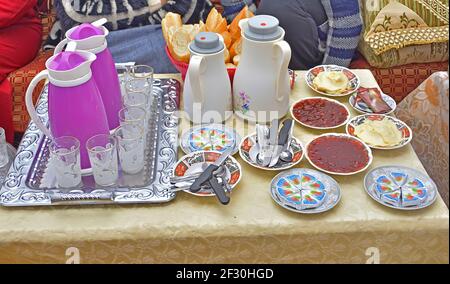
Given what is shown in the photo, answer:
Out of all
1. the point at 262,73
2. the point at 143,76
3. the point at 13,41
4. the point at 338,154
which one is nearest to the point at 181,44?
the point at 143,76

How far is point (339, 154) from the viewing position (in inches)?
44.4

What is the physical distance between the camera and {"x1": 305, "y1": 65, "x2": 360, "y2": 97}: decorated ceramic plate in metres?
1.33

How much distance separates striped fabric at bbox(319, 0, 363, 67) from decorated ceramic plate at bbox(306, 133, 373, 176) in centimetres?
→ 66

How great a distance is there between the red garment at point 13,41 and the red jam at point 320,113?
3.60 feet

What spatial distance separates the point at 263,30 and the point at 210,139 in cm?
26

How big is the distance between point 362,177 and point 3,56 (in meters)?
1.39

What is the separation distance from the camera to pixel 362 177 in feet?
3.52

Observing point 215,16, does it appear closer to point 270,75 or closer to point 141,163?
point 270,75

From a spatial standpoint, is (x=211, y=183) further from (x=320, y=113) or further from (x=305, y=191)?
(x=320, y=113)

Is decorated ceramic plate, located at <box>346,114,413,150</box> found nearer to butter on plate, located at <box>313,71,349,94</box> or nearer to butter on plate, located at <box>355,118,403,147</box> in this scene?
butter on plate, located at <box>355,118,403,147</box>

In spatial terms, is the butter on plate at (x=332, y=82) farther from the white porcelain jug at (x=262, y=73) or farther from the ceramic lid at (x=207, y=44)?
the ceramic lid at (x=207, y=44)

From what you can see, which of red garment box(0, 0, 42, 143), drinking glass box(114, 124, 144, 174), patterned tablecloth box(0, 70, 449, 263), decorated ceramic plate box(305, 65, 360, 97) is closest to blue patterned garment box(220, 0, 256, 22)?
decorated ceramic plate box(305, 65, 360, 97)

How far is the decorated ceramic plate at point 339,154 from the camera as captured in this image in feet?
3.56

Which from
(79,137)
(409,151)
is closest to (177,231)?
(79,137)
